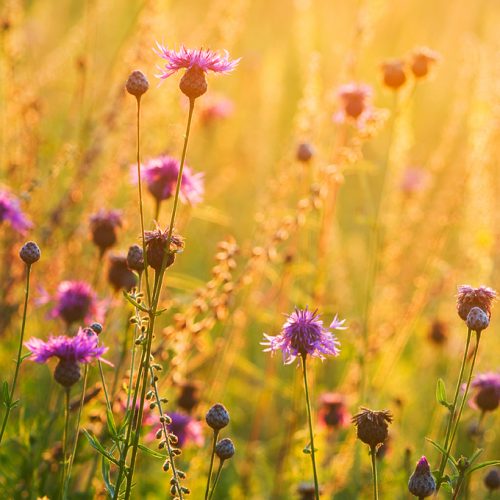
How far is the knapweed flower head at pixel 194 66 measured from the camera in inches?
57.7

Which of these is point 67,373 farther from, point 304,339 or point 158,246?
point 304,339

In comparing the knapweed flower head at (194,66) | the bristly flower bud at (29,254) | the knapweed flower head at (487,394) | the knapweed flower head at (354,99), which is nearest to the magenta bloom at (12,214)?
the bristly flower bud at (29,254)

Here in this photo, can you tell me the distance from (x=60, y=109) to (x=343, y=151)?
320cm

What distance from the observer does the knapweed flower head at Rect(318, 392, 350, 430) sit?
280 centimetres

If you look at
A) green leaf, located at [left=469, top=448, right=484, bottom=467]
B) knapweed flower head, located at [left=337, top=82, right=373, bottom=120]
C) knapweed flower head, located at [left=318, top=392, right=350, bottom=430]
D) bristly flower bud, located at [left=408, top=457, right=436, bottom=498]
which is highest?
knapweed flower head, located at [left=337, top=82, right=373, bottom=120]

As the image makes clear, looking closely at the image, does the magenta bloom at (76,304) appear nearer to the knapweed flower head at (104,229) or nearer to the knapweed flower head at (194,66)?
the knapweed flower head at (104,229)

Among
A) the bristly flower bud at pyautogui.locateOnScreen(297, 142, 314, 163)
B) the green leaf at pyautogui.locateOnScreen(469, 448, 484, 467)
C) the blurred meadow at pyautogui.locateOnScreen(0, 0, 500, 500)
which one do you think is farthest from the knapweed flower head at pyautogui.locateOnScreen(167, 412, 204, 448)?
the green leaf at pyautogui.locateOnScreen(469, 448, 484, 467)

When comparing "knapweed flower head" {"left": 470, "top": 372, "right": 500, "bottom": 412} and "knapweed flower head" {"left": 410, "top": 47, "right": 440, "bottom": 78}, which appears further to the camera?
"knapweed flower head" {"left": 410, "top": 47, "right": 440, "bottom": 78}

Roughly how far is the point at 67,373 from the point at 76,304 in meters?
0.70

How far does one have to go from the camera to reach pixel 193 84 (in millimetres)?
1467

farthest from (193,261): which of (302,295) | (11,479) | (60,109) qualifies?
(11,479)

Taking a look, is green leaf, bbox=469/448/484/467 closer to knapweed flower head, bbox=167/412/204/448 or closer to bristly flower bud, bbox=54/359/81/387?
bristly flower bud, bbox=54/359/81/387

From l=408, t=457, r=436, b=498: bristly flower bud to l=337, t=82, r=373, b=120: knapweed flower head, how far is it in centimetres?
166

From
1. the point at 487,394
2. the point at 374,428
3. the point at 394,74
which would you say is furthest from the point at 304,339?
the point at 394,74
